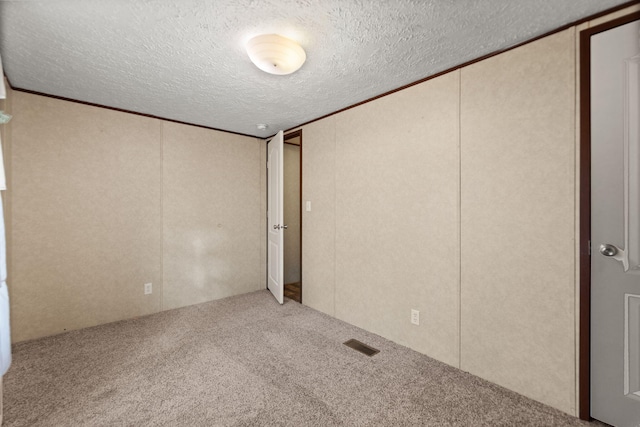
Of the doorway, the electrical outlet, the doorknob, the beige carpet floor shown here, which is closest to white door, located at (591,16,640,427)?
the doorknob

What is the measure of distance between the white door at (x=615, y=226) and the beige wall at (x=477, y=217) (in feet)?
0.31

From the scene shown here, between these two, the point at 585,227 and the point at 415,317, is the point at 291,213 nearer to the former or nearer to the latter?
the point at 415,317

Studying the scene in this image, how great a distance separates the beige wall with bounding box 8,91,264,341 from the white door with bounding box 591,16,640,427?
142 inches

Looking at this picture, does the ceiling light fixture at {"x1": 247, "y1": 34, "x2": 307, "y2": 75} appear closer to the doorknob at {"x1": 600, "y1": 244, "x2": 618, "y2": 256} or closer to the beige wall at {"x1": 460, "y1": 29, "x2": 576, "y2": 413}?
the beige wall at {"x1": 460, "y1": 29, "x2": 576, "y2": 413}

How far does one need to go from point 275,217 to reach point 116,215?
1.76 m

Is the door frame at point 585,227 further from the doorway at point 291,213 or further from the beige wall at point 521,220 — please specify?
the doorway at point 291,213

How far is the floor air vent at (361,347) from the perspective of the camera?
7.87 feet

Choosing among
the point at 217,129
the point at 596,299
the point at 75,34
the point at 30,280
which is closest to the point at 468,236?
the point at 596,299

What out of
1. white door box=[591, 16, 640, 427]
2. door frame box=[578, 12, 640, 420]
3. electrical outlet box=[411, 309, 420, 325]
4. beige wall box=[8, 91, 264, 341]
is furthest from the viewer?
beige wall box=[8, 91, 264, 341]

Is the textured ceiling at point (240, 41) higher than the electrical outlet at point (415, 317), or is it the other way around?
the textured ceiling at point (240, 41)

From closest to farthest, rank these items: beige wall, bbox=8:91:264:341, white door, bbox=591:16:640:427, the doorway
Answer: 1. white door, bbox=591:16:640:427
2. beige wall, bbox=8:91:264:341
3. the doorway

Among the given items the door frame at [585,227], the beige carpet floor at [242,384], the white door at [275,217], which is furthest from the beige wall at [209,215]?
the door frame at [585,227]

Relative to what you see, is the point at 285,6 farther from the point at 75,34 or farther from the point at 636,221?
the point at 636,221

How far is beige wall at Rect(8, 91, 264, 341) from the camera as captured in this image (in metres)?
2.59
